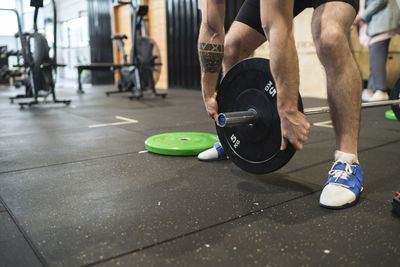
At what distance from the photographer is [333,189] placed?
39.1 inches

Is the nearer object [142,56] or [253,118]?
[253,118]

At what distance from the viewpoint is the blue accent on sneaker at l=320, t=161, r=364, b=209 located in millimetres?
1004

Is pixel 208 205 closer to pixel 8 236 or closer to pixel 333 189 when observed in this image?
pixel 333 189

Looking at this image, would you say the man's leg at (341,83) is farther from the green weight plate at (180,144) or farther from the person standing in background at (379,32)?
the person standing in background at (379,32)

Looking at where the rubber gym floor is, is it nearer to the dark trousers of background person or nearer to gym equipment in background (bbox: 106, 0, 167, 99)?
the dark trousers of background person

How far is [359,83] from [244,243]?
25.0 inches

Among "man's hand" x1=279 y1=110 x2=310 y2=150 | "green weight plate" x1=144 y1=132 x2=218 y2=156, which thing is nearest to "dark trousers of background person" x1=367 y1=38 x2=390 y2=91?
"green weight plate" x1=144 y1=132 x2=218 y2=156

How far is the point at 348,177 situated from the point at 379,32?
2.96 metres

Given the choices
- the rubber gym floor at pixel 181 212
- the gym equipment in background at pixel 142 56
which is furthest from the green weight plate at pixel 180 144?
the gym equipment in background at pixel 142 56

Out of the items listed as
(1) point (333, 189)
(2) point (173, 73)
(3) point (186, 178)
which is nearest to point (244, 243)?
(1) point (333, 189)

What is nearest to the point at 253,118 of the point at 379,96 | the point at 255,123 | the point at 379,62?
the point at 255,123

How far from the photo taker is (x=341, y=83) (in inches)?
41.4

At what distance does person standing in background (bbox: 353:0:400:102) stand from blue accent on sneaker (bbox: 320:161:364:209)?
2.67 meters

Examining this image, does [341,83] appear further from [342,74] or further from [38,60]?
[38,60]
